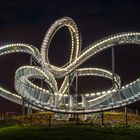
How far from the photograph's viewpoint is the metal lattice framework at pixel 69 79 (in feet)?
163

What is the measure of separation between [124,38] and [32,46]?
15.4m

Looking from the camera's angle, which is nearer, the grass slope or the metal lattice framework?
the grass slope

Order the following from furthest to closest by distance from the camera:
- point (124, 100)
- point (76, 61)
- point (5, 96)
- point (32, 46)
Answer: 1. point (5, 96)
2. point (32, 46)
3. point (76, 61)
4. point (124, 100)

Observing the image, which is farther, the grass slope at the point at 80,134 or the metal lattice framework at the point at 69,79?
the metal lattice framework at the point at 69,79

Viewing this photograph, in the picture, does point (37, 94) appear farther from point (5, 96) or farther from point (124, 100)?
point (5, 96)

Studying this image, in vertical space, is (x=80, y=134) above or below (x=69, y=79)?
below

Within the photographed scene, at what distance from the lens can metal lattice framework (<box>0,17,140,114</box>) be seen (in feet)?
163

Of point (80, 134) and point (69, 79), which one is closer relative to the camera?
A: point (80, 134)

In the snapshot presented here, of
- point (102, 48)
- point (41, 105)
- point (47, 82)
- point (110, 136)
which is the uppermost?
point (102, 48)

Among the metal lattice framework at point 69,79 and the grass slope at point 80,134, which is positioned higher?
the metal lattice framework at point 69,79

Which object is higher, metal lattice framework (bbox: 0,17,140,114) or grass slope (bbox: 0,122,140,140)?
metal lattice framework (bbox: 0,17,140,114)

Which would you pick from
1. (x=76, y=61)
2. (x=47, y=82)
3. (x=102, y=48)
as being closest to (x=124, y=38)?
(x=102, y=48)

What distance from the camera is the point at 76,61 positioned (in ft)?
206

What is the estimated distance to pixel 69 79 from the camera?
57.1 metres
